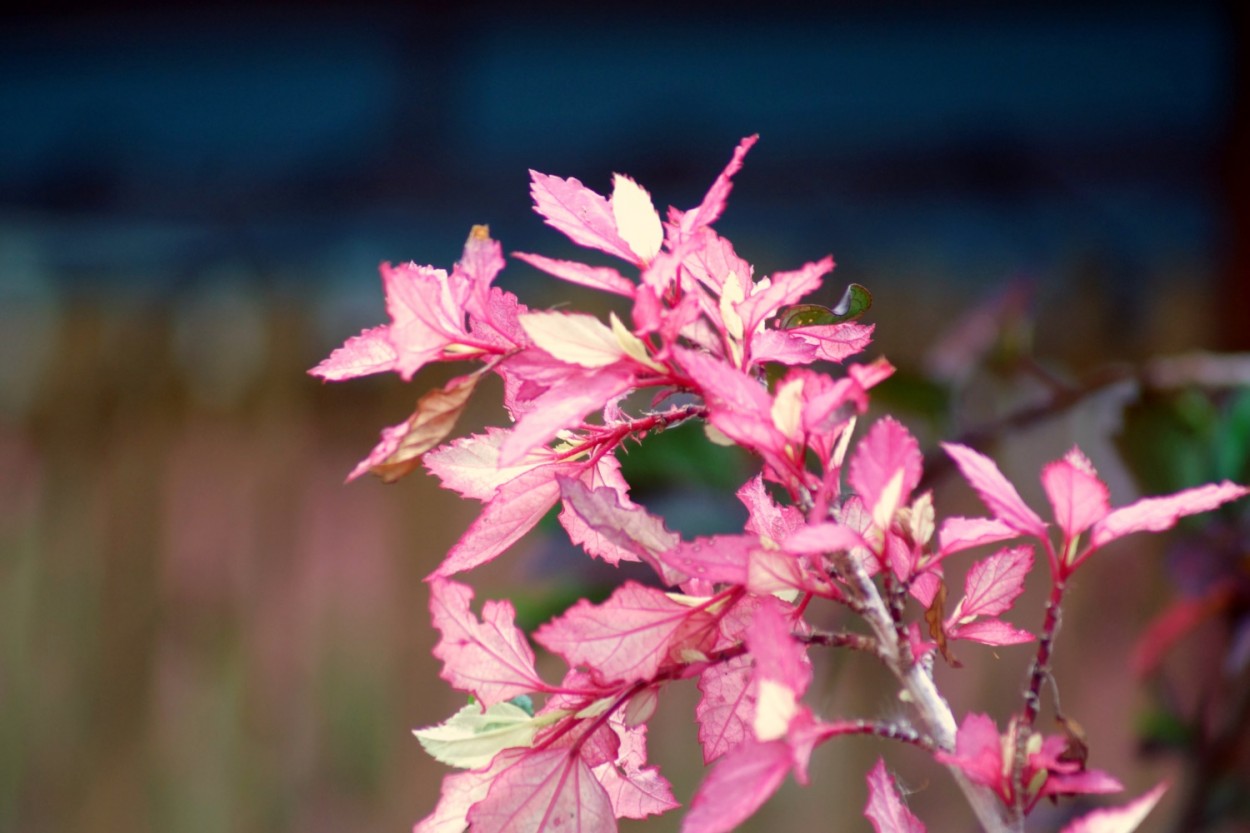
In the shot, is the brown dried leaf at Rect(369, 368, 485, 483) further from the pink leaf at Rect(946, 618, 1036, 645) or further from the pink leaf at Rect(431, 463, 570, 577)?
the pink leaf at Rect(946, 618, 1036, 645)

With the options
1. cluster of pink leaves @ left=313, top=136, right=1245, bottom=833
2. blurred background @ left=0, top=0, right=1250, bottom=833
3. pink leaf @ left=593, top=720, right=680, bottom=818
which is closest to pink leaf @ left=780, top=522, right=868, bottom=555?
cluster of pink leaves @ left=313, top=136, right=1245, bottom=833

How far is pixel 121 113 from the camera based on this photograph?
1.47 m

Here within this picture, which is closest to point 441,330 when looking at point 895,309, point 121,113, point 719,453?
point 719,453

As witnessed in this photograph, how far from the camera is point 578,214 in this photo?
29 cm

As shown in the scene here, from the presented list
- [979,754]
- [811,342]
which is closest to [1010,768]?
[979,754]

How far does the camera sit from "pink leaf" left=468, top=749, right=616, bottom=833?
0.86 ft

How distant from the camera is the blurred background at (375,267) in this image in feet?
4.17

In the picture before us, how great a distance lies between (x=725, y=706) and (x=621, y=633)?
51 millimetres

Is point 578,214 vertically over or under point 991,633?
over

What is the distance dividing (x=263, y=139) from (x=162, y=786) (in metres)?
0.81

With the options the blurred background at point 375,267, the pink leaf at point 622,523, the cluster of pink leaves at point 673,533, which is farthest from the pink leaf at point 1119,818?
the blurred background at point 375,267

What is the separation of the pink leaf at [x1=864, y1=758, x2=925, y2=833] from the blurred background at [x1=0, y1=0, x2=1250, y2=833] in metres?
0.94

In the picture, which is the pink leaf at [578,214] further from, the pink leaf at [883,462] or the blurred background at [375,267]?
the blurred background at [375,267]

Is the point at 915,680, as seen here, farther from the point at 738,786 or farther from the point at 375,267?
the point at 375,267
